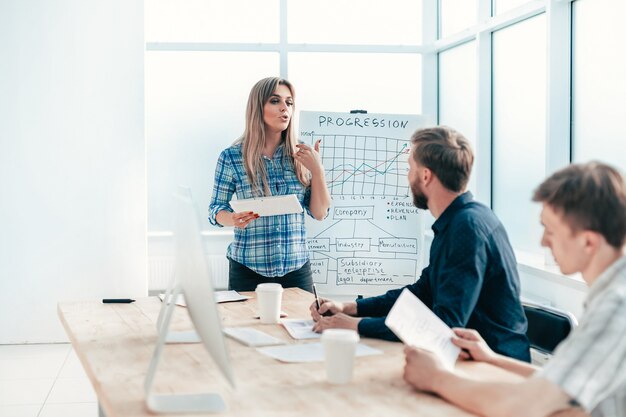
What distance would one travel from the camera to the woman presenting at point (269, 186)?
3.49 metres

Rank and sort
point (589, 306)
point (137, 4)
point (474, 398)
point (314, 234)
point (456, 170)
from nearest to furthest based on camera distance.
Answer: point (589, 306) < point (474, 398) < point (456, 170) < point (314, 234) < point (137, 4)

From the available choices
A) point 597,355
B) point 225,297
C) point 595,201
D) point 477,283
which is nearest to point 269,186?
point 225,297

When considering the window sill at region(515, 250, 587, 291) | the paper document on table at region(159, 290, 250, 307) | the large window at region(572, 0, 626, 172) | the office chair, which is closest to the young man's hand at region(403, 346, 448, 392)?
the office chair

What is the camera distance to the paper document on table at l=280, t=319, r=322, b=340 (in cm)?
226

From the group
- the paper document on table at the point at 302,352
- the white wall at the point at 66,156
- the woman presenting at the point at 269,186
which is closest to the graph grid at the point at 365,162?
the woman presenting at the point at 269,186

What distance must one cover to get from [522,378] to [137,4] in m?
4.32

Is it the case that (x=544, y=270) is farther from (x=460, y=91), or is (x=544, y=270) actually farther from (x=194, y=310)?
(x=194, y=310)

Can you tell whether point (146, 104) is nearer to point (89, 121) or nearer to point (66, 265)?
point (89, 121)

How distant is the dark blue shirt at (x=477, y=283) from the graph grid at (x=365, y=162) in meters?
2.26

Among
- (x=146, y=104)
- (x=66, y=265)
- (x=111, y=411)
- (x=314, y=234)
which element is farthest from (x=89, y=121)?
(x=111, y=411)

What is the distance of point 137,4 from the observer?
5.36 m

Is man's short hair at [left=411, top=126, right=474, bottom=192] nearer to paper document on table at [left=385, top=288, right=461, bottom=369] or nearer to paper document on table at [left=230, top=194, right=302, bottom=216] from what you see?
paper document on table at [left=385, top=288, right=461, bottom=369]

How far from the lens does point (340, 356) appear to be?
5.67 feet

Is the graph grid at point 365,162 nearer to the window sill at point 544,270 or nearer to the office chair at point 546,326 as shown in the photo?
the window sill at point 544,270
